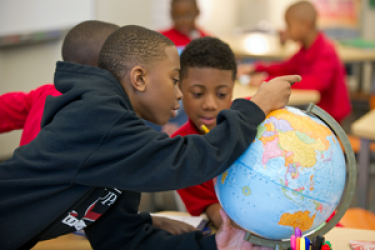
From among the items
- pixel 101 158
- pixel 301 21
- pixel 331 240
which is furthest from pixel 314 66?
pixel 101 158

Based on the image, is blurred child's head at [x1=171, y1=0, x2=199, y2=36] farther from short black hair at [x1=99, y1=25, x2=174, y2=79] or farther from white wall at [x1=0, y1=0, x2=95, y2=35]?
short black hair at [x1=99, y1=25, x2=174, y2=79]

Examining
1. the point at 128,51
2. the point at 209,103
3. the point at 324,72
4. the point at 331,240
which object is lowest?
the point at 324,72

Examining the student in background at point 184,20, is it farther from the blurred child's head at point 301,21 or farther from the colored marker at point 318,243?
the colored marker at point 318,243

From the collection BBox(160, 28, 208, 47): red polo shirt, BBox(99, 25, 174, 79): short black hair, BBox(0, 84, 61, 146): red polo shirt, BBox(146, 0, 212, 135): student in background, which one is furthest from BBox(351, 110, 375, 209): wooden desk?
BBox(146, 0, 212, 135): student in background

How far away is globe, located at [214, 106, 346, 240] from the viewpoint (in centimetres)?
107

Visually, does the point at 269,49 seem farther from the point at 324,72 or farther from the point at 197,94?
the point at 197,94

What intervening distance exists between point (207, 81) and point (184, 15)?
315cm

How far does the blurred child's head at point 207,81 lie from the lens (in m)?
1.80

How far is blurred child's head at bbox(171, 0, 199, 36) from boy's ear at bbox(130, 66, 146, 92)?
350 centimetres

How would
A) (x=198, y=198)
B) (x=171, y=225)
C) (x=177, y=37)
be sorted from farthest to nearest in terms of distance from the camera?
1. (x=177, y=37)
2. (x=198, y=198)
3. (x=171, y=225)

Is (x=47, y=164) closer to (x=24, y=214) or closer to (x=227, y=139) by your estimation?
(x=24, y=214)

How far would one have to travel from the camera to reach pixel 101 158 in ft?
3.44

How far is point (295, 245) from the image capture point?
1.03 meters

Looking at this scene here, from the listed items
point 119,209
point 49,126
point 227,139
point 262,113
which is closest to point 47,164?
point 49,126
